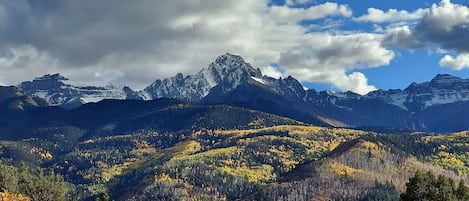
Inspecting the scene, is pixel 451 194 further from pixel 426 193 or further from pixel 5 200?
pixel 5 200

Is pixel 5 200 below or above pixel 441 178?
below

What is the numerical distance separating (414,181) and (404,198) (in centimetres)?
559

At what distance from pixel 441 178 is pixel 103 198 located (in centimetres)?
10076

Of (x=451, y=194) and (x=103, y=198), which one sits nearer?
(x=451, y=194)

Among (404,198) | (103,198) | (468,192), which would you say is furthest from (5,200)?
(468,192)

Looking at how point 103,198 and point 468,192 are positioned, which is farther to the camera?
point 103,198

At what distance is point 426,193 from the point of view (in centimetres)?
13900

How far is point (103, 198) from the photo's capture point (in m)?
189

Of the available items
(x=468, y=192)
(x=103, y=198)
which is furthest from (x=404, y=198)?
(x=103, y=198)

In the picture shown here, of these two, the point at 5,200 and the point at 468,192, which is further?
the point at 5,200

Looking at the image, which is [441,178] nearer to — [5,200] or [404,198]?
[404,198]

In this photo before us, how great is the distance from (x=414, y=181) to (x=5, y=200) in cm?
12913

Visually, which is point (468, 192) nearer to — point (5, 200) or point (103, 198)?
point (103, 198)

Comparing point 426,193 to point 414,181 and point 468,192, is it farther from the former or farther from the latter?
point 468,192
